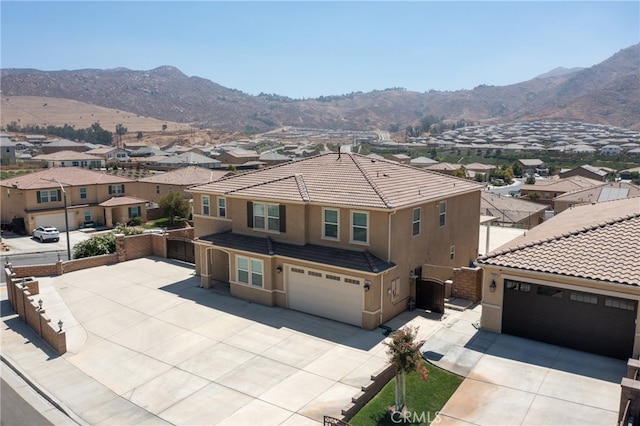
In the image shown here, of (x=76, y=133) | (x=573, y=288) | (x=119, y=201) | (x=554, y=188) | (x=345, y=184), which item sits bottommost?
(x=554, y=188)

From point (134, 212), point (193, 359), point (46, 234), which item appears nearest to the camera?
point (193, 359)

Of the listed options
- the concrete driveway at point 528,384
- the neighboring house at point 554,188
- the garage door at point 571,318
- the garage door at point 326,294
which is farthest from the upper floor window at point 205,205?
the neighboring house at point 554,188

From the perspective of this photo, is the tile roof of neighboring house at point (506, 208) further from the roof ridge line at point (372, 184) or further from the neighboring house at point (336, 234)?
the roof ridge line at point (372, 184)

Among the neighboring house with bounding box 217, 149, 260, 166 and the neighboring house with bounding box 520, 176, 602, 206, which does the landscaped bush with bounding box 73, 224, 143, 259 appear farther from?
the neighboring house with bounding box 217, 149, 260, 166

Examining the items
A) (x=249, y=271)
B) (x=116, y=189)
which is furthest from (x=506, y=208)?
(x=116, y=189)

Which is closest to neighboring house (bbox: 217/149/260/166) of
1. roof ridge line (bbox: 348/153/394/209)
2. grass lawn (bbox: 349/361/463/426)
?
roof ridge line (bbox: 348/153/394/209)

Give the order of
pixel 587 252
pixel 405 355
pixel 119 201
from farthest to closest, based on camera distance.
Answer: pixel 119 201
pixel 587 252
pixel 405 355

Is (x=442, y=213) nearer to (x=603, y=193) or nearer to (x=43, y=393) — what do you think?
(x=43, y=393)
